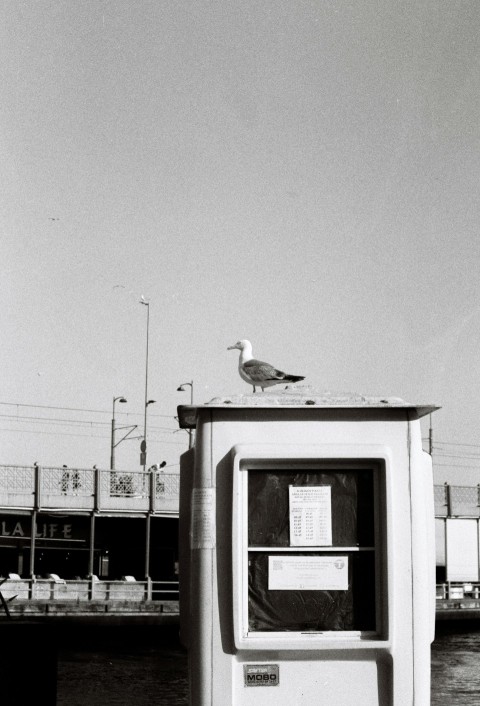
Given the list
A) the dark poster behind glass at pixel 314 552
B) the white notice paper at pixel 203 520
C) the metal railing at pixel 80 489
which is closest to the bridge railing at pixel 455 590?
the metal railing at pixel 80 489

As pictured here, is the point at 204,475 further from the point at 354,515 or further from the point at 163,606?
the point at 163,606

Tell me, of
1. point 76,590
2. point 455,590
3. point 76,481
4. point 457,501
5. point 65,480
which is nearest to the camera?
point 76,590

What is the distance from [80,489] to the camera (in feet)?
141

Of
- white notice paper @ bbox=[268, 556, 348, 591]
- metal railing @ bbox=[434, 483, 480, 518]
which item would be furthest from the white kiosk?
metal railing @ bbox=[434, 483, 480, 518]

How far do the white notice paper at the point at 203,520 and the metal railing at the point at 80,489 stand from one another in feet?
124

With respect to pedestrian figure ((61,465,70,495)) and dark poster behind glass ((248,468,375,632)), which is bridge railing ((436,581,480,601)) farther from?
dark poster behind glass ((248,468,375,632))

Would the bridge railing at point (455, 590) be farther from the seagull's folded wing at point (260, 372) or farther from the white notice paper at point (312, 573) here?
the white notice paper at point (312, 573)

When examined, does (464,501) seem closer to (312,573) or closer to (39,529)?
(39,529)

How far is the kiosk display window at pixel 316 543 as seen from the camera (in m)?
4.73

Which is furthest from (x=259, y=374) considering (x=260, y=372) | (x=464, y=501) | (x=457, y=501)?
(x=464, y=501)

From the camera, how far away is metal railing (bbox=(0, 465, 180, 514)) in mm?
42031

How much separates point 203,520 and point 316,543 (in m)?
0.51

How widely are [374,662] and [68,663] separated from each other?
19722mm

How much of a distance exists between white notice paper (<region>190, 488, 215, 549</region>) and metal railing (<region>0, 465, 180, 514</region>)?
1483 inches
